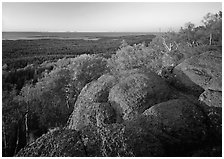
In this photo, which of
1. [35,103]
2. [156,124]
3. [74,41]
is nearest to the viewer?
[156,124]

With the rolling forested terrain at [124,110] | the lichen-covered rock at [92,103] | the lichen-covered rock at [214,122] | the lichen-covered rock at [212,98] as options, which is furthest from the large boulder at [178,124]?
the lichen-covered rock at [92,103]

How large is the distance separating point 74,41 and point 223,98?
4943mm

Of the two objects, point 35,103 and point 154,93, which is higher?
point 154,93

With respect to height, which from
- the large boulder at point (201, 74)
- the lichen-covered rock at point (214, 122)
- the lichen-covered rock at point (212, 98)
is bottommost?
the lichen-covered rock at point (214, 122)

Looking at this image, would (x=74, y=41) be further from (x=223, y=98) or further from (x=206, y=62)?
(x=223, y=98)

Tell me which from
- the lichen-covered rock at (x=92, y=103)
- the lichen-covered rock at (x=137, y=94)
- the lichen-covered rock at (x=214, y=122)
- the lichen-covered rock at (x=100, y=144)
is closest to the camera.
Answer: the lichen-covered rock at (x=100, y=144)

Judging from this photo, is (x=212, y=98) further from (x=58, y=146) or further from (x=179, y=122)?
(x=58, y=146)

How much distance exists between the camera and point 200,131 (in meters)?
3.88

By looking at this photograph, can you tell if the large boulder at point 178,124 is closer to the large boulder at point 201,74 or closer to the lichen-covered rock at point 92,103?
the large boulder at point 201,74

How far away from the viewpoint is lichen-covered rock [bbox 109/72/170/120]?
465 cm

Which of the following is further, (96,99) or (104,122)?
(96,99)

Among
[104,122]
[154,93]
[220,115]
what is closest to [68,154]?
[104,122]

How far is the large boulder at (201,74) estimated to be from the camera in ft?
16.1

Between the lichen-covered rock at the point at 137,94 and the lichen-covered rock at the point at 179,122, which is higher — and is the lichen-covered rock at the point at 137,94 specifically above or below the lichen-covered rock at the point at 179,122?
above
